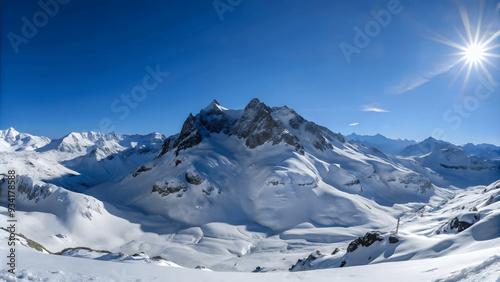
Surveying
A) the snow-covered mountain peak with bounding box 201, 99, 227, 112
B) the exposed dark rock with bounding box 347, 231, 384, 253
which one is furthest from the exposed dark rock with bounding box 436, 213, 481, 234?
the snow-covered mountain peak with bounding box 201, 99, 227, 112

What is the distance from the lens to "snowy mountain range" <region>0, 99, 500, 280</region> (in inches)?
1292

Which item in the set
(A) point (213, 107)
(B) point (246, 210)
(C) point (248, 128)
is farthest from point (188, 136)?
(B) point (246, 210)

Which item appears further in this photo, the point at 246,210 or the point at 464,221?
the point at 246,210

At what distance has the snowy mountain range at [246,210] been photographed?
108 feet

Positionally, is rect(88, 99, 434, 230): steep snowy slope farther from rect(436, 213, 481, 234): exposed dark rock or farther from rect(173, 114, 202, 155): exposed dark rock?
rect(436, 213, 481, 234): exposed dark rock

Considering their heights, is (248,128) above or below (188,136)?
above

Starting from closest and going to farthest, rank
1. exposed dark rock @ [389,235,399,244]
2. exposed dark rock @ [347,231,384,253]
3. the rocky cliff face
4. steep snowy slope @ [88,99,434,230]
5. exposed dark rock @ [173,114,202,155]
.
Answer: exposed dark rock @ [389,235,399,244] < exposed dark rock @ [347,231,384,253] < steep snowy slope @ [88,99,434,230] < exposed dark rock @ [173,114,202,155] < the rocky cliff face

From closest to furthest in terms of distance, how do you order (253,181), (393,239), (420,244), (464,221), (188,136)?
(420,244), (393,239), (464,221), (253,181), (188,136)

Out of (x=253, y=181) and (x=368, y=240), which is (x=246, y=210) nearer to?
(x=253, y=181)

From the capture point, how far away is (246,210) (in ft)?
351

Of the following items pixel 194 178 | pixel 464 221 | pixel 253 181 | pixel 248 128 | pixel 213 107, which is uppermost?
pixel 213 107

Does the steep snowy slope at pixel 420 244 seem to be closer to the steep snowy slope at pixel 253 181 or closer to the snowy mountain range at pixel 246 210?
the snowy mountain range at pixel 246 210

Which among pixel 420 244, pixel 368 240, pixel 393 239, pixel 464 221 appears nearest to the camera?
pixel 420 244

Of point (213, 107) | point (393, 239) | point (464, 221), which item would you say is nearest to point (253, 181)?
point (213, 107)
